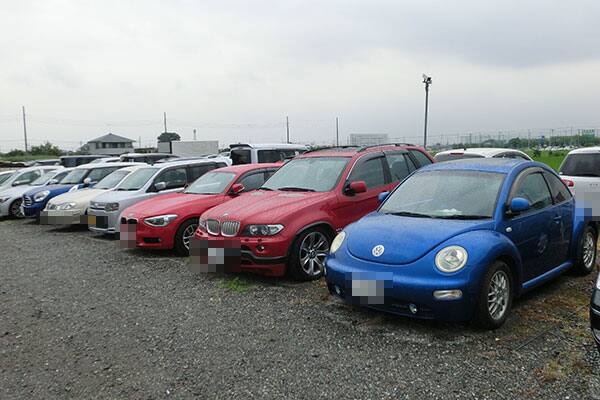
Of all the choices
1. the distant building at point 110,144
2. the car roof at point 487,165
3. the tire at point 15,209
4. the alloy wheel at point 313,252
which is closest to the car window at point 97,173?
the tire at point 15,209

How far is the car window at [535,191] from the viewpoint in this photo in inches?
196

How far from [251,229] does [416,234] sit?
2.26 metres

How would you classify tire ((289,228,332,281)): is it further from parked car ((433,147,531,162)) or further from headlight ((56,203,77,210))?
headlight ((56,203,77,210))

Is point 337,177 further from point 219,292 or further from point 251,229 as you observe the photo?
point 219,292

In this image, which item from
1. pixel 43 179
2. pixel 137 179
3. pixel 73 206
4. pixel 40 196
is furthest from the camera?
pixel 43 179

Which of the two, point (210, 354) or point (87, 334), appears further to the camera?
point (87, 334)


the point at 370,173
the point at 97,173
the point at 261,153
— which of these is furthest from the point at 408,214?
the point at 97,173

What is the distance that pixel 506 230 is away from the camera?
451 cm

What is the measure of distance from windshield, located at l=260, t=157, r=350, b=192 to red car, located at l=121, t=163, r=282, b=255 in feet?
4.17

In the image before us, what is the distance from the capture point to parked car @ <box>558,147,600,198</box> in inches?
306

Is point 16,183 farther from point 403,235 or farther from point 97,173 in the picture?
point 403,235

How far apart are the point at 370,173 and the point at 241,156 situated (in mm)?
7844

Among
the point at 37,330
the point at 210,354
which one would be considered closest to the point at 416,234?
the point at 210,354

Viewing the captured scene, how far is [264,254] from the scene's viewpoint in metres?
5.78
